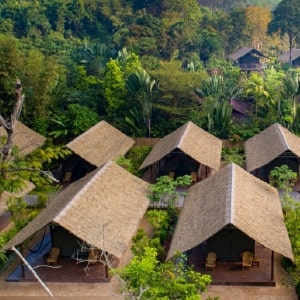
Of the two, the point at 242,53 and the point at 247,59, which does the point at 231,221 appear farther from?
the point at 247,59

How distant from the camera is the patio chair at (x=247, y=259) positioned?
17688 millimetres

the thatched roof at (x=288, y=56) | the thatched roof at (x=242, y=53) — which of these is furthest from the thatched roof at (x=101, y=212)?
the thatched roof at (x=288, y=56)

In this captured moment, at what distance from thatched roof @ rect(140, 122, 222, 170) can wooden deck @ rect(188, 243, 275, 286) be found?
23.3 feet

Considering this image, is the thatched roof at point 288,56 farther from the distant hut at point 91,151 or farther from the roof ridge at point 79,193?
the roof ridge at point 79,193

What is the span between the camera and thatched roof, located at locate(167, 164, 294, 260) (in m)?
16.7

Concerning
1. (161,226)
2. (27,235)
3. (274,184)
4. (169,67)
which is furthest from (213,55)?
(27,235)

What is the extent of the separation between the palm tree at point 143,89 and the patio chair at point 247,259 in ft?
53.6

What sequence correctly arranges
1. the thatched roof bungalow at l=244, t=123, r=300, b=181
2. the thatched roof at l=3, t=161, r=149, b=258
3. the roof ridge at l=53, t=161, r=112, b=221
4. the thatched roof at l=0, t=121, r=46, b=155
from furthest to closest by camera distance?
the thatched roof at l=0, t=121, r=46, b=155 → the thatched roof bungalow at l=244, t=123, r=300, b=181 → the roof ridge at l=53, t=161, r=112, b=221 → the thatched roof at l=3, t=161, r=149, b=258

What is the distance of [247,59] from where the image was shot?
174 ft

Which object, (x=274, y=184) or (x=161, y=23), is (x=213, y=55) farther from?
(x=274, y=184)

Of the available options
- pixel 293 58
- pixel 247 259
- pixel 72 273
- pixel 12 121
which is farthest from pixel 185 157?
pixel 293 58

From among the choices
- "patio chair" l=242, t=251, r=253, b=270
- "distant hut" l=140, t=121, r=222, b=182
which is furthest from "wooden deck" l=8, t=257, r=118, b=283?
"distant hut" l=140, t=121, r=222, b=182

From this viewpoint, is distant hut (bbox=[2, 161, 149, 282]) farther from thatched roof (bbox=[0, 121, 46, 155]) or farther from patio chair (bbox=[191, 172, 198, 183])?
thatched roof (bbox=[0, 121, 46, 155])

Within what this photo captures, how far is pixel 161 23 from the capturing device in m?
47.7
